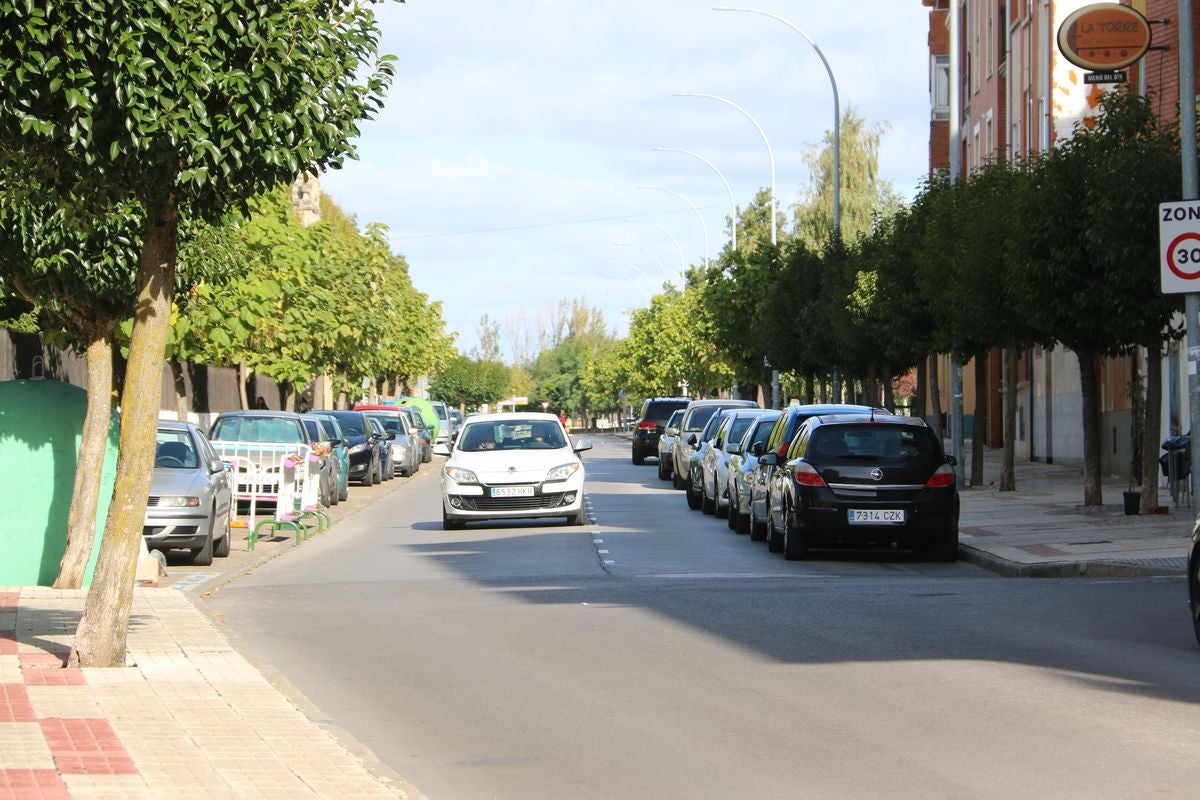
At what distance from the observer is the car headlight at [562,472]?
81.3 feet

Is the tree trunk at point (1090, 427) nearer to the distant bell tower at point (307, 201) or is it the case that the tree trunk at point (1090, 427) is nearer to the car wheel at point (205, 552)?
the car wheel at point (205, 552)

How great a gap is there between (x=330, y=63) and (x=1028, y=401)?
37.7 meters

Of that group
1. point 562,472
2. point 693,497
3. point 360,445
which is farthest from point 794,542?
point 360,445

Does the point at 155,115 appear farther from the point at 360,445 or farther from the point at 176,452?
the point at 360,445

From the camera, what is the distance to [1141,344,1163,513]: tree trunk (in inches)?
863

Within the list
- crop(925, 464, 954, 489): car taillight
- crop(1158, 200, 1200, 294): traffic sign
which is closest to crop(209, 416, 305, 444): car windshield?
crop(925, 464, 954, 489): car taillight

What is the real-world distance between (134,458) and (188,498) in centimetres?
835

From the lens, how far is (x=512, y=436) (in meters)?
25.8

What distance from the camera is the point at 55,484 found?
1585cm

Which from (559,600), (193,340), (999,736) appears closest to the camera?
(999,736)

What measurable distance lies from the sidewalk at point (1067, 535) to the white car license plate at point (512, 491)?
5.97m

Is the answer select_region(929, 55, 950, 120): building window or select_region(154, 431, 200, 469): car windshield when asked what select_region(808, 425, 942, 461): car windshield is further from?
select_region(929, 55, 950, 120): building window

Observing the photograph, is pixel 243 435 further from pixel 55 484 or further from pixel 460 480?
pixel 55 484

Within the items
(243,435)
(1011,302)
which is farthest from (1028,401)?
(243,435)
